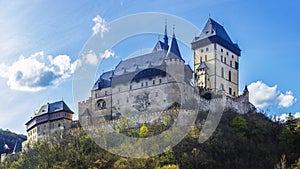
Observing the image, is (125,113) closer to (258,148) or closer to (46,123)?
(46,123)

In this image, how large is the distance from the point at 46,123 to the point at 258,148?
27.7m

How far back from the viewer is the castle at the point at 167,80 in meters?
65.4

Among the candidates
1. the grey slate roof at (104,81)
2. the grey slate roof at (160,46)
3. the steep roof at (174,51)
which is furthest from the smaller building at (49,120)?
the steep roof at (174,51)

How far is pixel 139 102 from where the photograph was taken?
67000 mm

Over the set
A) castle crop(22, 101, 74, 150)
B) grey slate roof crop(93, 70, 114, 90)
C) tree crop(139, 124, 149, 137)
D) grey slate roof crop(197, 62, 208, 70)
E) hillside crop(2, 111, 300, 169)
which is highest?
grey slate roof crop(197, 62, 208, 70)

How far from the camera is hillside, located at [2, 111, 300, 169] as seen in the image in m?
52.9

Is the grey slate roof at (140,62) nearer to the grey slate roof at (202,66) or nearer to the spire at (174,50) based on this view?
the spire at (174,50)

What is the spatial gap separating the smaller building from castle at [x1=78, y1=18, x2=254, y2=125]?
2181 mm

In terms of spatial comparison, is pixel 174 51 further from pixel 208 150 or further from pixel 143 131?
pixel 208 150

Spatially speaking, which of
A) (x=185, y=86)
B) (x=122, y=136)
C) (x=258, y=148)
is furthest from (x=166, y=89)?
(x=258, y=148)

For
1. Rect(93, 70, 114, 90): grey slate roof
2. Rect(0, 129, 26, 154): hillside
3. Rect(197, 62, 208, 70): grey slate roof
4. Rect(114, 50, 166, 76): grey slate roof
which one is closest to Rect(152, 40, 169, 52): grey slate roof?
Rect(114, 50, 166, 76): grey slate roof

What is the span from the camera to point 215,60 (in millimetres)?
69688

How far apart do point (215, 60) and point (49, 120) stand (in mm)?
20956

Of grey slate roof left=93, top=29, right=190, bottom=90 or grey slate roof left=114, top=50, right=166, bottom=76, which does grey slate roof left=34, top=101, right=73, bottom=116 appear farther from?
grey slate roof left=114, top=50, right=166, bottom=76
